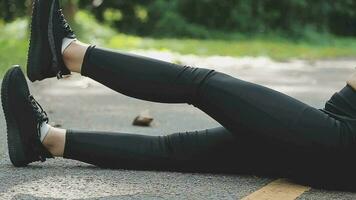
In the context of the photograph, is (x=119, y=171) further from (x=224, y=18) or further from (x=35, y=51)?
(x=224, y=18)

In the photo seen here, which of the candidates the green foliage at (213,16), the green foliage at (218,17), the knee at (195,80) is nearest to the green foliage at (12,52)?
the knee at (195,80)

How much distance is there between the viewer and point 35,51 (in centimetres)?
265

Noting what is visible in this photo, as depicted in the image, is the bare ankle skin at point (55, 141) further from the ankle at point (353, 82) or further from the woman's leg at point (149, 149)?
the ankle at point (353, 82)

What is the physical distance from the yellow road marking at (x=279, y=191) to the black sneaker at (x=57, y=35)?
0.87 metres

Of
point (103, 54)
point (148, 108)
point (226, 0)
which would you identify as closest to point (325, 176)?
point (103, 54)

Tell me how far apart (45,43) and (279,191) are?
1.05 m

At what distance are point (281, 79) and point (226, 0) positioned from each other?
14.3m

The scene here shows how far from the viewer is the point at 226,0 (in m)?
22.1

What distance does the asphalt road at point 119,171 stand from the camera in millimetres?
2428

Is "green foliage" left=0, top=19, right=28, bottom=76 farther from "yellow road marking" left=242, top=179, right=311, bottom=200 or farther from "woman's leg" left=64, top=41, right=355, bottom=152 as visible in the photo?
"yellow road marking" left=242, top=179, right=311, bottom=200

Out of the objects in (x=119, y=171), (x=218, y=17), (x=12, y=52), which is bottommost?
(x=12, y=52)

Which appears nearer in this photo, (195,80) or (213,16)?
(195,80)

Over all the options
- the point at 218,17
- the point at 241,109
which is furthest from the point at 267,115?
the point at 218,17

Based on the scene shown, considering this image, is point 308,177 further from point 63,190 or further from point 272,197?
point 63,190
